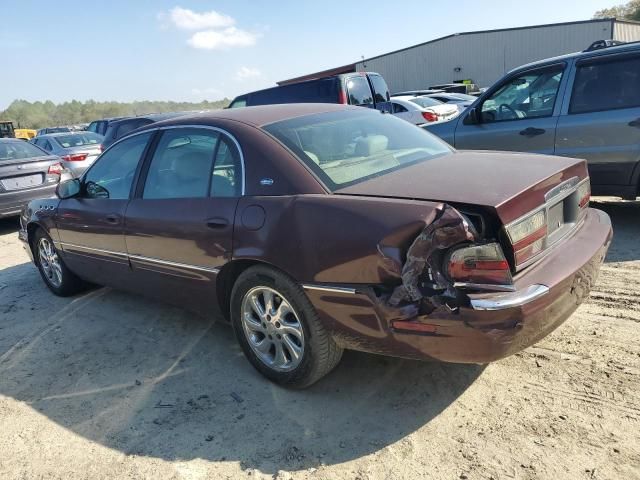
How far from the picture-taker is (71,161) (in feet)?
39.1

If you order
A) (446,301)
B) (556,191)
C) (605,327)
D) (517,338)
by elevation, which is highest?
(556,191)

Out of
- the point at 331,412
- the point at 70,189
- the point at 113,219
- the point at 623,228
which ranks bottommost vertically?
the point at 623,228

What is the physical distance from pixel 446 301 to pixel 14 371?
313 centimetres

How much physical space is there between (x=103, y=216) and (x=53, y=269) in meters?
1.45

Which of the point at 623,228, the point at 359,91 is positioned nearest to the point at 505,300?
the point at 623,228

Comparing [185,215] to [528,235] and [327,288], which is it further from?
[528,235]

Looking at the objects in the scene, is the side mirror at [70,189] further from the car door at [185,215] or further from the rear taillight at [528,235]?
the rear taillight at [528,235]

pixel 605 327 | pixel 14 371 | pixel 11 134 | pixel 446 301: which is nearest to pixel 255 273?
pixel 446 301

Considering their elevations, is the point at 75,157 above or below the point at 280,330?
above

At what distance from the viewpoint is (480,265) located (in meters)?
2.43

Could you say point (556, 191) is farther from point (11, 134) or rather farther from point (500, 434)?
point (11, 134)

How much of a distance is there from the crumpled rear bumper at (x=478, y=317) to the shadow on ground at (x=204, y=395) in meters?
0.44

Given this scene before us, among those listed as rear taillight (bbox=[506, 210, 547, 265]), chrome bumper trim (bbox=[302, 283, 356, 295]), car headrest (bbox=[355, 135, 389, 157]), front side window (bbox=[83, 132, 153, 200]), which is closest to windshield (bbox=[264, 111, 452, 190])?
car headrest (bbox=[355, 135, 389, 157])

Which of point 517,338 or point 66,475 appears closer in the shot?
point 517,338
